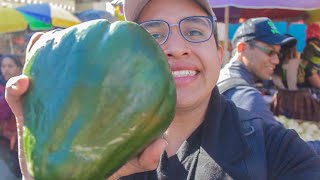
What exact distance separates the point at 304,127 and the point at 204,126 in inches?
114

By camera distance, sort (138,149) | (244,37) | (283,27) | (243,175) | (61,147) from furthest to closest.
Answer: (283,27)
(244,37)
(243,175)
(138,149)
(61,147)

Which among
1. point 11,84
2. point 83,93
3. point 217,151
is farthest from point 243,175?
point 11,84

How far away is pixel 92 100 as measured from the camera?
3.48 ft

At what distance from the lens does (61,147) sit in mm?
1033

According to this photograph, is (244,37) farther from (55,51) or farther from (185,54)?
(55,51)

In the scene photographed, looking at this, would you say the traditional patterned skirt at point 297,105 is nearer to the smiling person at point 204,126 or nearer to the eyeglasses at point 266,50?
the eyeglasses at point 266,50

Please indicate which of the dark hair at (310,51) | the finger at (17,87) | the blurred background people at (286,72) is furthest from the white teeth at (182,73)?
the dark hair at (310,51)

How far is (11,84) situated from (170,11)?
680mm

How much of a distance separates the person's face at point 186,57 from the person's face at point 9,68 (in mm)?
4179

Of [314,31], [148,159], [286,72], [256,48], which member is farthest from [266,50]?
[148,159]

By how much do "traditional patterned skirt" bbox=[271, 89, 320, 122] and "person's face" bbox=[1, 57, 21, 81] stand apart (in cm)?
323

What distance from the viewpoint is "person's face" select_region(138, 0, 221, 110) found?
4.98 feet

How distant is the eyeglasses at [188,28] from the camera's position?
5.06 feet

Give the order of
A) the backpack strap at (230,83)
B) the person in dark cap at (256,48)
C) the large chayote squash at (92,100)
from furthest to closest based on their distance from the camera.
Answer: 1. the person in dark cap at (256,48)
2. the backpack strap at (230,83)
3. the large chayote squash at (92,100)
